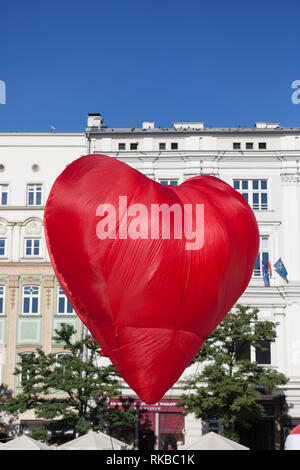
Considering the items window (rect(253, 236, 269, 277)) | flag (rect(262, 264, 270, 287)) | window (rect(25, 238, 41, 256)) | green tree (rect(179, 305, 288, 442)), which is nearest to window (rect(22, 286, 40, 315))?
window (rect(25, 238, 41, 256))

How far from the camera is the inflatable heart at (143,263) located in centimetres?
1440

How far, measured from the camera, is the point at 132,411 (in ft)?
107

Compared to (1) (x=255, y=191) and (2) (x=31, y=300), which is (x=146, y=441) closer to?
(2) (x=31, y=300)

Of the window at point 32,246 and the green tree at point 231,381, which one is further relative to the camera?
the window at point 32,246

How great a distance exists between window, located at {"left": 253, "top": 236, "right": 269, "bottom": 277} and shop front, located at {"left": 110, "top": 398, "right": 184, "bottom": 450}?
8.14 meters

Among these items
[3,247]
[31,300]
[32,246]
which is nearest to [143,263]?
[31,300]

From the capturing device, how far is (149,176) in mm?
40500

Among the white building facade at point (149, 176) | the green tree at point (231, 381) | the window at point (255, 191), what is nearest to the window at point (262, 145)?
the white building facade at point (149, 176)

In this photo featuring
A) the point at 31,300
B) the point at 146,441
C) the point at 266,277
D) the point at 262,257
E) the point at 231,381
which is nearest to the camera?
the point at 231,381

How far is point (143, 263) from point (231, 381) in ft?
56.3

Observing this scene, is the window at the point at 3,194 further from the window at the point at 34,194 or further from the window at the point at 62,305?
the window at the point at 62,305

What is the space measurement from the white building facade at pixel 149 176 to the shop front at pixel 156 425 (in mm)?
5380

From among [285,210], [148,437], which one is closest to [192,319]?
[148,437]
